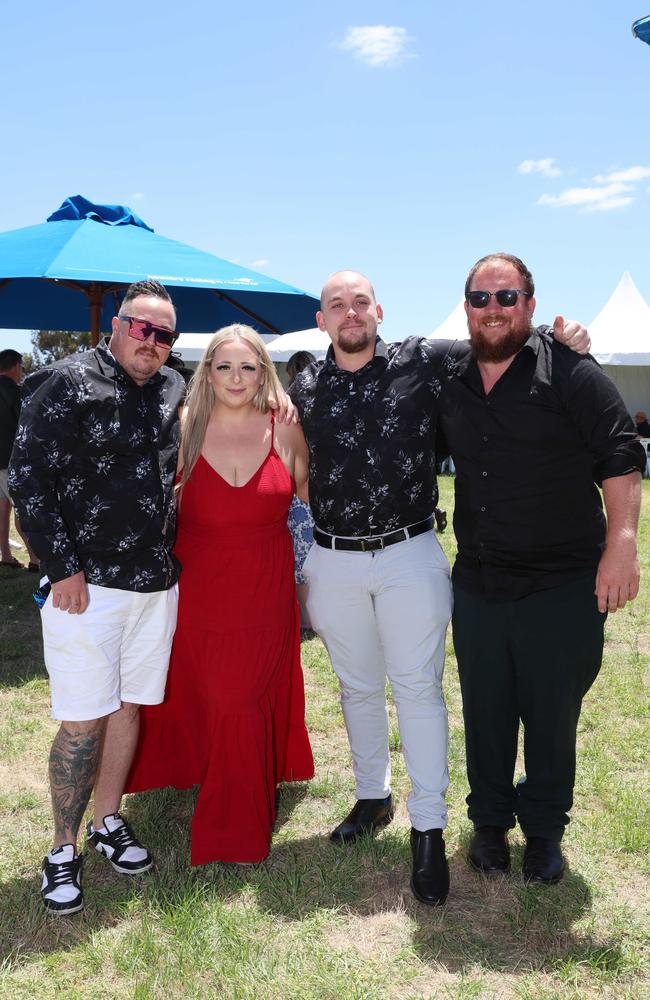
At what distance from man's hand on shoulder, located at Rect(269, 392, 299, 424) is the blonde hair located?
0.04 ft

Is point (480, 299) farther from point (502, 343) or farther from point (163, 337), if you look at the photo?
point (163, 337)

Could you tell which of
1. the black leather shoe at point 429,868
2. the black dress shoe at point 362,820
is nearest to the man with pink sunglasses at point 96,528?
the black dress shoe at point 362,820

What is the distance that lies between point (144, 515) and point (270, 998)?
62.9 inches

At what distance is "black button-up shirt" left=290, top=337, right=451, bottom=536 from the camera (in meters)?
3.09

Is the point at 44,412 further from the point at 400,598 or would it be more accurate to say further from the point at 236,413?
the point at 400,598

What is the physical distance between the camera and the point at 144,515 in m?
2.95

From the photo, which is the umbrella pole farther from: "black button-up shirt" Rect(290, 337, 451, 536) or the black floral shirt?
"black button-up shirt" Rect(290, 337, 451, 536)

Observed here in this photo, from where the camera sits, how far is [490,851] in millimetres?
3092

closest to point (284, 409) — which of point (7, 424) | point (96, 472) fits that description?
point (96, 472)

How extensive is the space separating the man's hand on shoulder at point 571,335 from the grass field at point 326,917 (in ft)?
6.41

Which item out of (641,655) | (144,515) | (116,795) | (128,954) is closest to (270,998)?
(128,954)

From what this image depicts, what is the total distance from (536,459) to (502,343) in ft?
1.40

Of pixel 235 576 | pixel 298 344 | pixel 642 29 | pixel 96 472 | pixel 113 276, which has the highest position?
pixel 298 344

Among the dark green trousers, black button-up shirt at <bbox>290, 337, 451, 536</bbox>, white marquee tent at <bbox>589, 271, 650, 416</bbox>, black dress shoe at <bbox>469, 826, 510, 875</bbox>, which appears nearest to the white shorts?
black button-up shirt at <bbox>290, 337, 451, 536</bbox>
